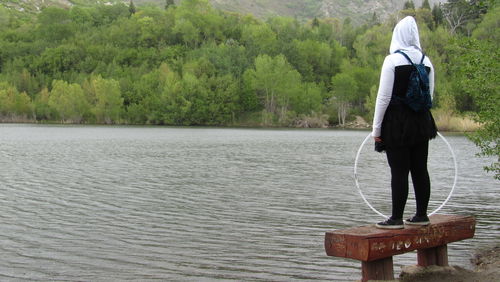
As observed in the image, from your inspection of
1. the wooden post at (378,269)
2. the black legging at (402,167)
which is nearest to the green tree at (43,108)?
the black legging at (402,167)

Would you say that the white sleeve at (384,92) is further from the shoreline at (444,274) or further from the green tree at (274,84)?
the green tree at (274,84)

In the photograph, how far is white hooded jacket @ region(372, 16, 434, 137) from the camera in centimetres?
856

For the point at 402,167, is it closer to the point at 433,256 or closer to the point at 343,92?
the point at 433,256

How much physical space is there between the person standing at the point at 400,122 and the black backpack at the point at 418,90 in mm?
62

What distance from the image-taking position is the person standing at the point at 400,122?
861 centimetres

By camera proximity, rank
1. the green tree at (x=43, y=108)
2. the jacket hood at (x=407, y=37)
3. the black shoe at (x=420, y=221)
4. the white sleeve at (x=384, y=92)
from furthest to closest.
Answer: the green tree at (x=43, y=108)
the black shoe at (x=420, y=221)
the jacket hood at (x=407, y=37)
the white sleeve at (x=384, y=92)

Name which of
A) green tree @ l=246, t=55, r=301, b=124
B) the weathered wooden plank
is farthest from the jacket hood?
green tree @ l=246, t=55, r=301, b=124

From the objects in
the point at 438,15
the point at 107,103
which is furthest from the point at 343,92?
the point at 438,15

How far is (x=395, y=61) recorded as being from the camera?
8.62 metres

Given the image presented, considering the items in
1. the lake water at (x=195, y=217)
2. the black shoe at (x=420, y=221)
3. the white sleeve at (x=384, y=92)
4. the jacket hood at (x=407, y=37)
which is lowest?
the lake water at (x=195, y=217)

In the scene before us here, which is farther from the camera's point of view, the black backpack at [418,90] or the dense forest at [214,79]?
the dense forest at [214,79]

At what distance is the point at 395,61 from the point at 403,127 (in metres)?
0.98

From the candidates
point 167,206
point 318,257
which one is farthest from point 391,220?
point 167,206

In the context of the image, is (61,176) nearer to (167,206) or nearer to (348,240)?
(167,206)
